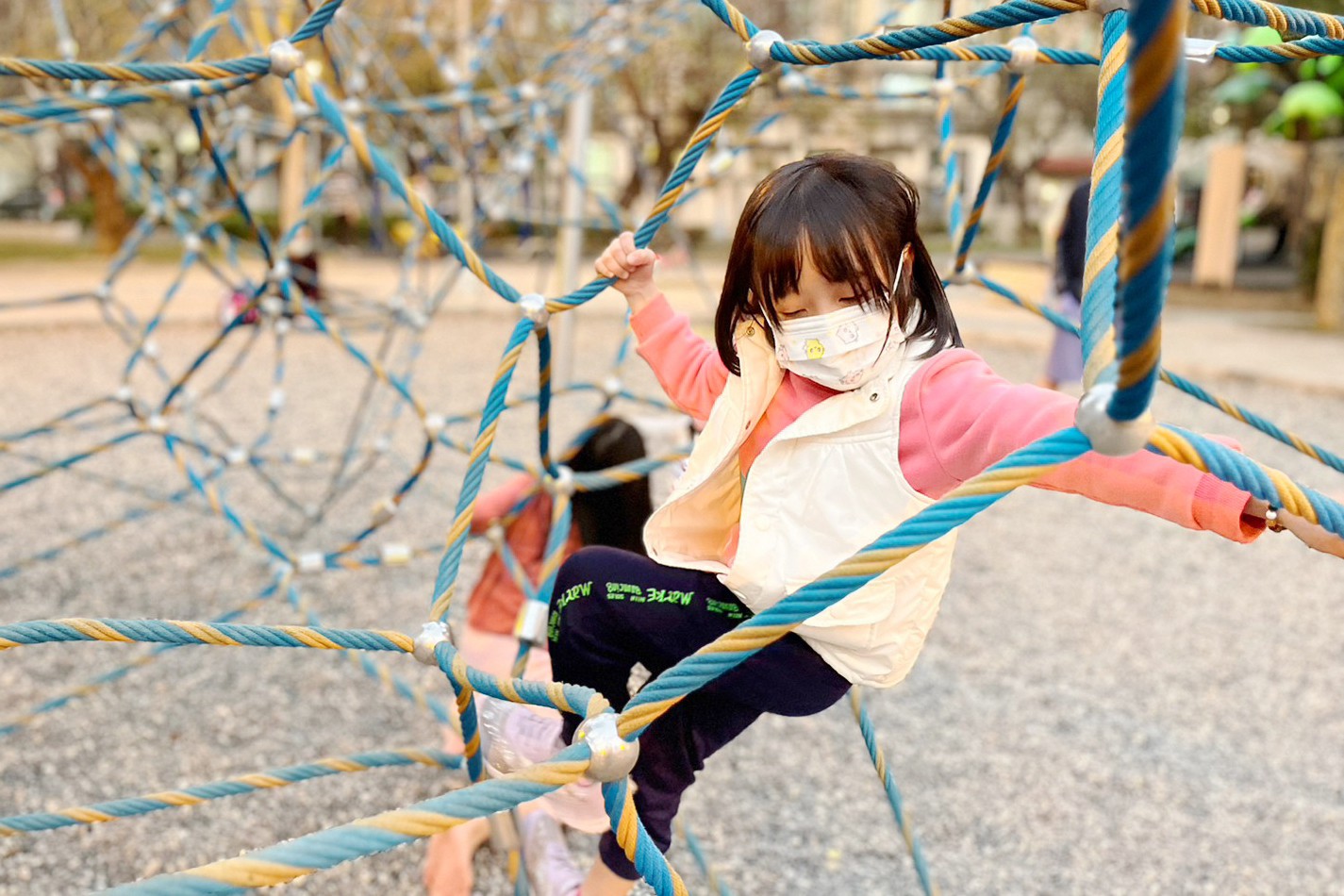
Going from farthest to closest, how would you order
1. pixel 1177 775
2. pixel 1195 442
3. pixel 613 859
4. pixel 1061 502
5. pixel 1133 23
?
pixel 1061 502, pixel 1177 775, pixel 613 859, pixel 1195 442, pixel 1133 23

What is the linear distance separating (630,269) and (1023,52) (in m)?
0.50

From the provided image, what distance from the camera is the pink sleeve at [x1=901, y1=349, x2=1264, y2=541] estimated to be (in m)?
0.58

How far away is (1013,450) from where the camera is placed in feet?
2.15

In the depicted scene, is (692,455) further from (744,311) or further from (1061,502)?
(1061,502)

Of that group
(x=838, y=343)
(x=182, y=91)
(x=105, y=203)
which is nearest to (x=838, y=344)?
(x=838, y=343)

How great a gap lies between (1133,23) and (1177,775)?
1.45m

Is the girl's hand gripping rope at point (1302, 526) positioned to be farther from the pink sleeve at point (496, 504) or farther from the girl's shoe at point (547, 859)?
the pink sleeve at point (496, 504)

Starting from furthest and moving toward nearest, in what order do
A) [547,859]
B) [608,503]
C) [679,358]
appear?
[608,503] → [547,859] → [679,358]

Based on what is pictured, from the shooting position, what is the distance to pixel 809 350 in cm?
72

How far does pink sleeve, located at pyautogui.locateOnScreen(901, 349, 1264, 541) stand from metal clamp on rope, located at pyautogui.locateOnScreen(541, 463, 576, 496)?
21.9 inches

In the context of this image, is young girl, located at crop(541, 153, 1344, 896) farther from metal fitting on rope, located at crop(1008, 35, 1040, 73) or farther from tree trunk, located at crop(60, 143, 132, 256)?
tree trunk, located at crop(60, 143, 132, 256)

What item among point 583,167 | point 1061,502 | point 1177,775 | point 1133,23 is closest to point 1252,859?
point 1177,775

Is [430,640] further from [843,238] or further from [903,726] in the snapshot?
[903,726]

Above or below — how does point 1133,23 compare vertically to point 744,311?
above
